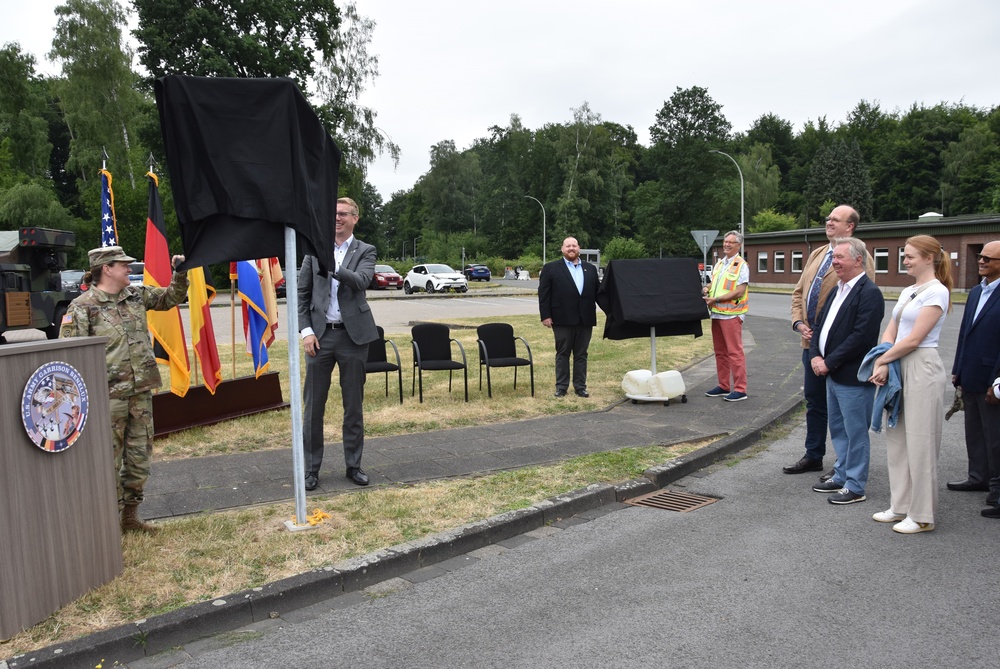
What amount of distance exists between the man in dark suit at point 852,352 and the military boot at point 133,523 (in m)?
4.84

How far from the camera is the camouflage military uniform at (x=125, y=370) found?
4.64 m

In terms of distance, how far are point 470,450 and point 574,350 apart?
3488mm

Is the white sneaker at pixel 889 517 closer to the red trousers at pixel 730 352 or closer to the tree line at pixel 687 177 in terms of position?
the red trousers at pixel 730 352

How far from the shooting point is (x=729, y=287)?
376 inches

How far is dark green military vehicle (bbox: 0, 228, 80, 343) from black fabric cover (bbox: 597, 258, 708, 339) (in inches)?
488

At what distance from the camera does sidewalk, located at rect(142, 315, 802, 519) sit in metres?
5.84

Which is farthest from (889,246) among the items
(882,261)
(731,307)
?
(731,307)

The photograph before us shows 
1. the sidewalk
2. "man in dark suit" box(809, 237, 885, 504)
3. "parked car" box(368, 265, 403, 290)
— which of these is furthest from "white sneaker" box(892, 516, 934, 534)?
"parked car" box(368, 265, 403, 290)

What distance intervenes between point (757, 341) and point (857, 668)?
14963 millimetres

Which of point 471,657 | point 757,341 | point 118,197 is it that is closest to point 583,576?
point 471,657

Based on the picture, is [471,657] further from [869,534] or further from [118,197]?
[118,197]

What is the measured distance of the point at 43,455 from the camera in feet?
12.0

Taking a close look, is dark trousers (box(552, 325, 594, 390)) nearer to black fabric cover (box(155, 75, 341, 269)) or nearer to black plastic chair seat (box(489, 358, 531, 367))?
black plastic chair seat (box(489, 358, 531, 367))

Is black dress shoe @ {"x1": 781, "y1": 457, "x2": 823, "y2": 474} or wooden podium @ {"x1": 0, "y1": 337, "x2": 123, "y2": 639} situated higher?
wooden podium @ {"x1": 0, "y1": 337, "x2": 123, "y2": 639}
